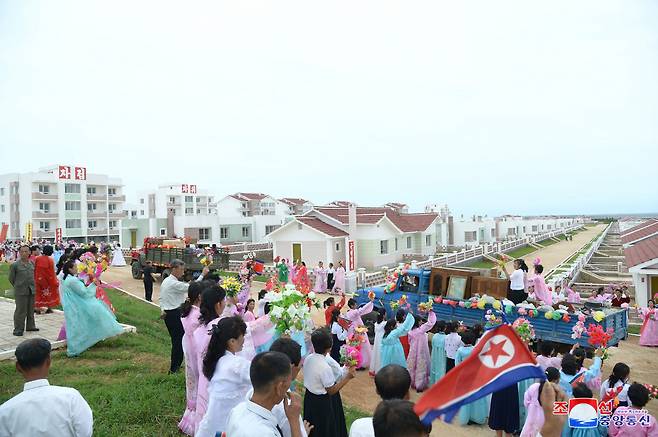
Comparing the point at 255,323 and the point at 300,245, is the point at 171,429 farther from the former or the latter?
the point at 300,245

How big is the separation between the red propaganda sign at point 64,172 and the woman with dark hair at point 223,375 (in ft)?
179

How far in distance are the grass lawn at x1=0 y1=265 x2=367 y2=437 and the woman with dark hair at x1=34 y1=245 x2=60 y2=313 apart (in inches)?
108

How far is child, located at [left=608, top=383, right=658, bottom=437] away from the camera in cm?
496

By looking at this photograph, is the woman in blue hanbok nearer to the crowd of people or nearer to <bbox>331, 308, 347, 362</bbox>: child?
the crowd of people

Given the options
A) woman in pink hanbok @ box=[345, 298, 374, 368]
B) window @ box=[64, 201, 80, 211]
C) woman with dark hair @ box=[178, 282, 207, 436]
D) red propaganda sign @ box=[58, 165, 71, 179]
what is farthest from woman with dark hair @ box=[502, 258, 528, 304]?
red propaganda sign @ box=[58, 165, 71, 179]

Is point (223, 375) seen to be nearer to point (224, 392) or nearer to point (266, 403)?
point (224, 392)

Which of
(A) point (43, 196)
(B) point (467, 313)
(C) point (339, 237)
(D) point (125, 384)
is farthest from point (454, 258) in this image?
(A) point (43, 196)

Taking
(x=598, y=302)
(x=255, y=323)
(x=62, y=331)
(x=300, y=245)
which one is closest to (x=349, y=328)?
(x=255, y=323)

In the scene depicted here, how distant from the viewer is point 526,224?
2704 inches

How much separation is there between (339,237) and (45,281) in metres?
19.3

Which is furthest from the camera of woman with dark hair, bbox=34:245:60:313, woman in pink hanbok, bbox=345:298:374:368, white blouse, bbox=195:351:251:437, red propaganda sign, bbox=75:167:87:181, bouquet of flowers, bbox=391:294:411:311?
red propaganda sign, bbox=75:167:87:181

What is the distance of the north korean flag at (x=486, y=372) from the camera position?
267 centimetres

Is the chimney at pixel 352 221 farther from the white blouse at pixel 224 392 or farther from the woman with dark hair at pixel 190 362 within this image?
the white blouse at pixel 224 392

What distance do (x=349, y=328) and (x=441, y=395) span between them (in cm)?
722
